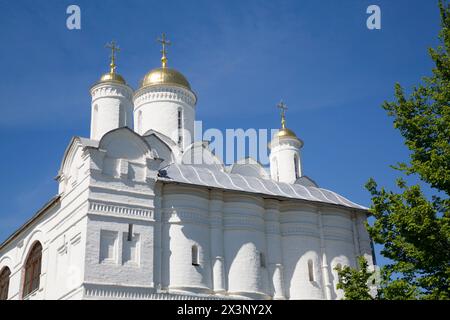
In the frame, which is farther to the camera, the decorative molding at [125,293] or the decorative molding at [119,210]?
the decorative molding at [119,210]

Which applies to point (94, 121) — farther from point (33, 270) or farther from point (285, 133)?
point (285, 133)

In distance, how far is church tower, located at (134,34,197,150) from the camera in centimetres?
2338

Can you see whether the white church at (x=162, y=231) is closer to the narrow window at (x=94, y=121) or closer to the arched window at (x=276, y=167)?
the narrow window at (x=94, y=121)

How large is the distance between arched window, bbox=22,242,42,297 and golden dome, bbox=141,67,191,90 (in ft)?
25.1

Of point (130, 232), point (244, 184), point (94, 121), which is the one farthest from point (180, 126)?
point (130, 232)

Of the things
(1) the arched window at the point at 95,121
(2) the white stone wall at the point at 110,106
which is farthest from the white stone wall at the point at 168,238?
(2) the white stone wall at the point at 110,106

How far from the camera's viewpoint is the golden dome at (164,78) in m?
23.9

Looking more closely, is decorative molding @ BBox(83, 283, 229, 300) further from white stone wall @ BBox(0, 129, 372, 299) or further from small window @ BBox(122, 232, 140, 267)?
small window @ BBox(122, 232, 140, 267)

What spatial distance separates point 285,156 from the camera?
24672mm

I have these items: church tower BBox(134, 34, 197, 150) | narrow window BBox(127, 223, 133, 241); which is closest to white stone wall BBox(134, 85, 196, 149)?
church tower BBox(134, 34, 197, 150)

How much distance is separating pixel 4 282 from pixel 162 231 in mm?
8285

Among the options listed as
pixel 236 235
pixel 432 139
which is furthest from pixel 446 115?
pixel 236 235
